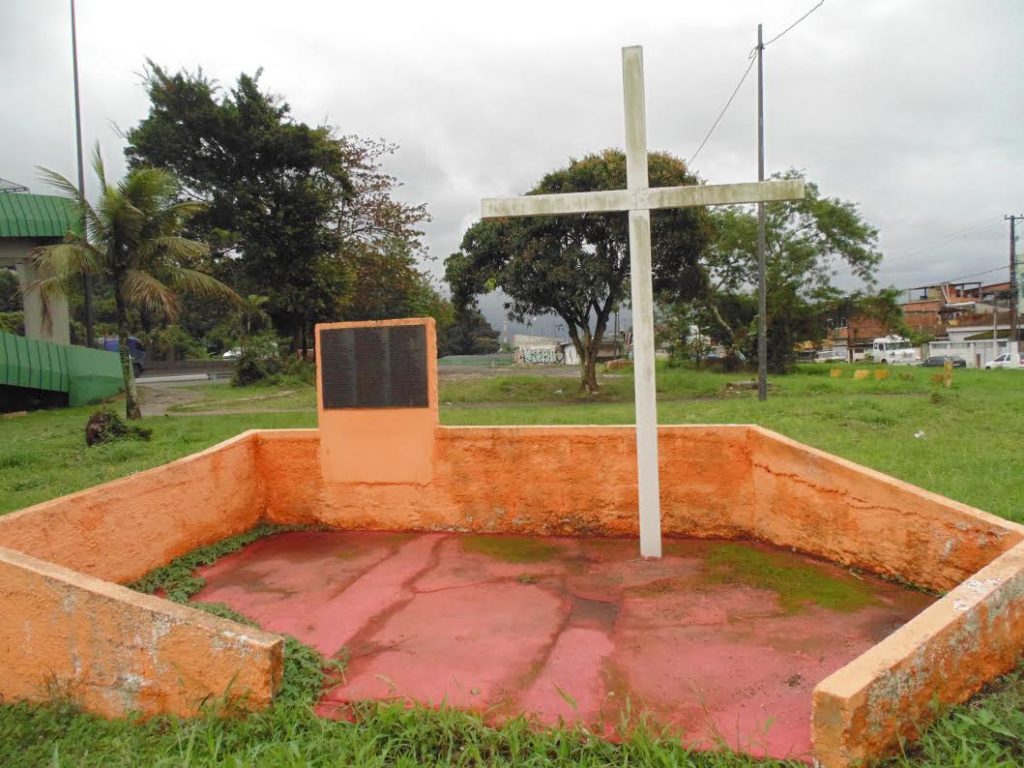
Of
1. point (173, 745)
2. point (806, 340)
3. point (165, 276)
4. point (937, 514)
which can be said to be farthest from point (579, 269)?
point (806, 340)

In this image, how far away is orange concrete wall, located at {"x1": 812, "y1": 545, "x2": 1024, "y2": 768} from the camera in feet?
6.92

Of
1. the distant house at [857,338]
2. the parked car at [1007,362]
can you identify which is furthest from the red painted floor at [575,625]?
the distant house at [857,338]

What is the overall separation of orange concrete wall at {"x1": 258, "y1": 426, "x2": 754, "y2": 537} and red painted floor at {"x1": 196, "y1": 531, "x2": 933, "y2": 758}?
0.66 ft

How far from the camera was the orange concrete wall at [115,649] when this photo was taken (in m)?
2.64

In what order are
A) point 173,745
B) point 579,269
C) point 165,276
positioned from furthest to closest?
point 579,269
point 165,276
point 173,745

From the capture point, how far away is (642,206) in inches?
185

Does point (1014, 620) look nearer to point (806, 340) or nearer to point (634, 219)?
point (634, 219)

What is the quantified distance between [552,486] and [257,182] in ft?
67.7

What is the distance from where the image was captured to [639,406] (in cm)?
462

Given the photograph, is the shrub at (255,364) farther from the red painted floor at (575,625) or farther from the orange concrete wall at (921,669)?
the orange concrete wall at (921,669)

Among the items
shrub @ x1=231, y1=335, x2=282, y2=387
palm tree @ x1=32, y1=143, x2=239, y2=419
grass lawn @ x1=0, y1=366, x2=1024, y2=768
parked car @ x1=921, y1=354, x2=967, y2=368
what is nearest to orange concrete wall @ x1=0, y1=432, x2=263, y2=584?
grass lawn @ x1=0, y1=366, x2=1024, y2=768

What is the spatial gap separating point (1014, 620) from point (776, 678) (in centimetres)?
91

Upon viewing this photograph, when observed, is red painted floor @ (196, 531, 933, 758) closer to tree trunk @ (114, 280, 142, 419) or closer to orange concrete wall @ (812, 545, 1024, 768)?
orange concrete wall @ (812, 545, 1024, 768)

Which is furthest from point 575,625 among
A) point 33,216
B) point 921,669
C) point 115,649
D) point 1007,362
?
point 1007,362
